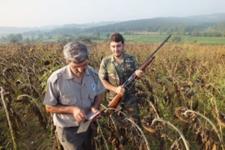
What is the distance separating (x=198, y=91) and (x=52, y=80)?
3285 mm

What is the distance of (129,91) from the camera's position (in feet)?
16.1

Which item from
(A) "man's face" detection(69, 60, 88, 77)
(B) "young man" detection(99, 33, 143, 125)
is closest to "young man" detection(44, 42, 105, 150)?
(A) "man's face" detection(69, 60, 88, 77)

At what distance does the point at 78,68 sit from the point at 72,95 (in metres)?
0.25

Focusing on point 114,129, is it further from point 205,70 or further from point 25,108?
point 205,70

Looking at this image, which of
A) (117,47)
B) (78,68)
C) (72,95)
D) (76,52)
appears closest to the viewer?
(76,52)

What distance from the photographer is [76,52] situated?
10.4 ft

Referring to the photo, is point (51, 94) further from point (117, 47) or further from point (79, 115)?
point (117, 47)

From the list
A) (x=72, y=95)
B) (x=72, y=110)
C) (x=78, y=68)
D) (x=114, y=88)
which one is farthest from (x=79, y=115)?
(x=114, y=88)

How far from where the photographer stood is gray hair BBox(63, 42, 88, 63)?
316 cm

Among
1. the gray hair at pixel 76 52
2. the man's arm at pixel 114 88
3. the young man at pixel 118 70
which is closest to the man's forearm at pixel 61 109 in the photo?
the gray hair at pixel 76 52

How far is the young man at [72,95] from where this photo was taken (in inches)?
127

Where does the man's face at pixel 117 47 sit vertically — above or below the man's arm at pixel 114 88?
above

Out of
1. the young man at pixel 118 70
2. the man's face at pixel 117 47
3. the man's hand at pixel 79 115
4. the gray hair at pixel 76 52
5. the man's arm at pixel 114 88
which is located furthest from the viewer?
the young man at pixel 118 70

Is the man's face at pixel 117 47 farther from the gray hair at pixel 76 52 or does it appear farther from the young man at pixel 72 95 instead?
the gray hair at pixel 76 52
